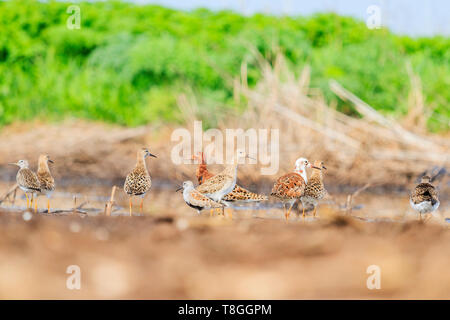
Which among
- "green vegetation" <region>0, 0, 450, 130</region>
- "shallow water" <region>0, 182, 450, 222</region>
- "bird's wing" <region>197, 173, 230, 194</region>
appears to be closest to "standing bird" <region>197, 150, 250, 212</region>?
"bird's wing" <region>197, 173, 230, 194</region>

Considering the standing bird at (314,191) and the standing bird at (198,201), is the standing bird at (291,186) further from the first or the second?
the standing bird at (198,201)

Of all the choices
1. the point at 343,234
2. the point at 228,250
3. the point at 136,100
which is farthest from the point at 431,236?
the point at 136,100

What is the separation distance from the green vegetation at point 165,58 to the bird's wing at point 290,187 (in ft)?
22.6

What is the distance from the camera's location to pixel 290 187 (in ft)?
8.09

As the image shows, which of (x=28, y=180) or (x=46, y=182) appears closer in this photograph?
(x=28, y=180)

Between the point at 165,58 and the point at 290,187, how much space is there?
896 centimetres

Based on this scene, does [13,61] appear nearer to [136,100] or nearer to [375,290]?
[136,100]

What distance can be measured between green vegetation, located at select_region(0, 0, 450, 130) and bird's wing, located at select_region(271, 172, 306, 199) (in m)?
6.89

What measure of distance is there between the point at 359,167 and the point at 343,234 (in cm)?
590

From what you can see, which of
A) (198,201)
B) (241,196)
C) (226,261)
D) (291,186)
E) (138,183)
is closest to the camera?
(226,261)

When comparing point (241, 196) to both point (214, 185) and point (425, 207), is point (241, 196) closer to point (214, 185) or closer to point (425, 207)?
point (214, 185)

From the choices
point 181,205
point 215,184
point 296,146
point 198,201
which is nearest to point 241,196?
point 215,184

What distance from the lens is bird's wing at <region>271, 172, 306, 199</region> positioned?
2.44 meters

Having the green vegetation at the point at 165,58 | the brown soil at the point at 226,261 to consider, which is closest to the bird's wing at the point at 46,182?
the brown soil at the point at 226,261
